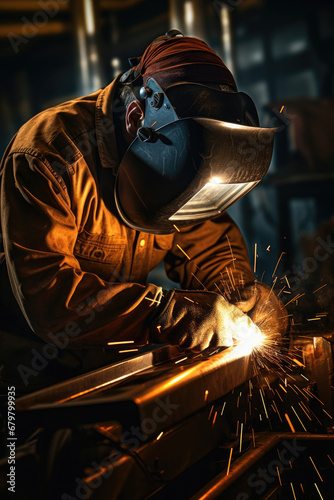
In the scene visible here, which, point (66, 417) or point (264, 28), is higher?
point (264, 28)

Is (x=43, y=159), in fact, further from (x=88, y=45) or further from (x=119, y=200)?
(x=88, y=45)

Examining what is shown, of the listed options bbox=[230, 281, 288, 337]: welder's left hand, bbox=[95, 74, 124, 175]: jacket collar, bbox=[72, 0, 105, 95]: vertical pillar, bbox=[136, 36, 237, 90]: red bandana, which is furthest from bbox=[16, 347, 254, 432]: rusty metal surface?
bbox=[72, 0, 105, 95]: vertical pillar

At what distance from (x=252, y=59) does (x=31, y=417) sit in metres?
3.99

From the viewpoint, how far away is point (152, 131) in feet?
5.08

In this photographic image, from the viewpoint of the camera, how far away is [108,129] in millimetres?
1773

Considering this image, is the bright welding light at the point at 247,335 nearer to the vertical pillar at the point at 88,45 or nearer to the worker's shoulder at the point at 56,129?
the worker's shoulder at the point at 56,129

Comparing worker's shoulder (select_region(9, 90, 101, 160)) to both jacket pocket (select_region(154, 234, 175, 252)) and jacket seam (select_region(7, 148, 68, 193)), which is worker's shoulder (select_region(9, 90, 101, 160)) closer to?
jacket seam (select_region(7, 148, 68, 193))

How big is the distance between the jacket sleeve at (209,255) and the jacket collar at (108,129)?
527 mm

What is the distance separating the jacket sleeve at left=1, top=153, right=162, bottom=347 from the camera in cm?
148

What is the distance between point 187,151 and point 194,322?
513mm

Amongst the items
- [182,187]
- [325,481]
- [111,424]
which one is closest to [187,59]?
[182,187]

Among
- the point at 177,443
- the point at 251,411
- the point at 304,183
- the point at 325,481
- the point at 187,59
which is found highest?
the point at 187,59

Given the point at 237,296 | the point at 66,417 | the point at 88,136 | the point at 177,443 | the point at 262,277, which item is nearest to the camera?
the point at 66,417

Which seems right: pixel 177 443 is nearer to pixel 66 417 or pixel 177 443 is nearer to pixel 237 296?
pixel 66 417
